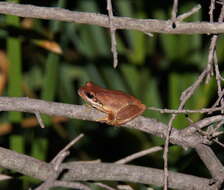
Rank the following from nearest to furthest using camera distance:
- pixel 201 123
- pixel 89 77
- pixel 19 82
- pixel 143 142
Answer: pixel 201 123, pixel 19 82, pixel 143 142, pixel 89 77

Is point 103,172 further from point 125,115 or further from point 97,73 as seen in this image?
point 97,73

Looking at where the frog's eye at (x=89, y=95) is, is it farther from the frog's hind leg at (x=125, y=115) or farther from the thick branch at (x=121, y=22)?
the thick branch at (x=121, y=22)

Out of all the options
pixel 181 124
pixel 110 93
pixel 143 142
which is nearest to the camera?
pixel 110 93

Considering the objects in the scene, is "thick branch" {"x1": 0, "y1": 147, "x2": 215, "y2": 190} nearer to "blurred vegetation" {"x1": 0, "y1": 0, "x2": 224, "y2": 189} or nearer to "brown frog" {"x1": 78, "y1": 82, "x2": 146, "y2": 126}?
"brown frog" {"x1": 78, "y1": 82, "x2": 146, "y2": 126}

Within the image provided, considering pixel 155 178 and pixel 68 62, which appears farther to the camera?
pixel 68 62

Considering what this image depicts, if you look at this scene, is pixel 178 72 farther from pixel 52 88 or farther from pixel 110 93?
pixel 110 93

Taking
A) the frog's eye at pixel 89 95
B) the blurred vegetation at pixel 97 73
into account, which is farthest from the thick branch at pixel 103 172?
the blurred vegetation at pixel 97 73

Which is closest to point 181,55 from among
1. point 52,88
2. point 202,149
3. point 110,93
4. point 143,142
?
point 143,142

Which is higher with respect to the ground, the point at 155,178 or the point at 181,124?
the point at 181,124

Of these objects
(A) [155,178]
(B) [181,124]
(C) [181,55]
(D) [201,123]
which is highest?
(C) [181,55]
